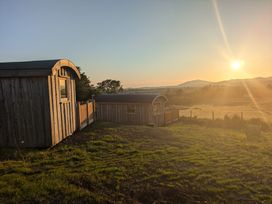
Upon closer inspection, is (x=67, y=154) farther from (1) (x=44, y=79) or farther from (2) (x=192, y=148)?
(2) (x=192, y=148)

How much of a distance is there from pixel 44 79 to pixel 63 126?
7.40 ft

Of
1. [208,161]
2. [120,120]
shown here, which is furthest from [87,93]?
[208,161]

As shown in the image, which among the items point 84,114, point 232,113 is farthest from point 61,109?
point 232,113

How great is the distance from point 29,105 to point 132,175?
178 inches

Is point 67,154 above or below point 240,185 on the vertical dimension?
above

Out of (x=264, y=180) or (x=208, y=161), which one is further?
(x=208, y=161)

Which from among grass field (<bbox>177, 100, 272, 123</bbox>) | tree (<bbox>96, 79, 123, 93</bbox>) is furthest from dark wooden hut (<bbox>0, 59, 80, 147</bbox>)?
tree (<bbox>96, 79, 123, 93</bbox>)

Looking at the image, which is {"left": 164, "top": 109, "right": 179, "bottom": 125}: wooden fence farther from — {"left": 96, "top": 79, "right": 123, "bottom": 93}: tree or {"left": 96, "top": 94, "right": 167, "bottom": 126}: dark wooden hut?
{"left": 96, "top": 79, "right": 123, "bottom": 93}: tree

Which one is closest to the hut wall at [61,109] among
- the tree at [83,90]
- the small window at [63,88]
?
the small window at [63,88]

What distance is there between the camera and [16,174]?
4.98 metres

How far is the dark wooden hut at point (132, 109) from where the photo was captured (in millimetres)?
18500

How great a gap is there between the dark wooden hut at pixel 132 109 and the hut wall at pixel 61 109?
9326mm

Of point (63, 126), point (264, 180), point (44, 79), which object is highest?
point (44, 79)

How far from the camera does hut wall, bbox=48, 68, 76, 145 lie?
738 cm
